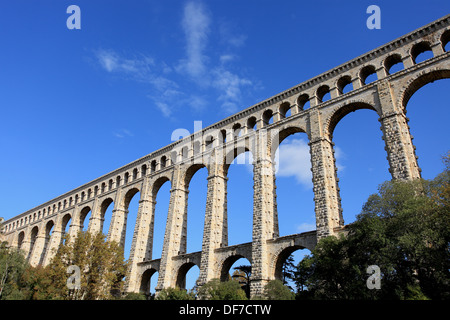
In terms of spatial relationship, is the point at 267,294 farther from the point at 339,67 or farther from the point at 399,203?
the point at 339,67

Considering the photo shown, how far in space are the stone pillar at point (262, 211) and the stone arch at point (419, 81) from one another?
35.9 ft

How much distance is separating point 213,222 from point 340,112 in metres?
13.9

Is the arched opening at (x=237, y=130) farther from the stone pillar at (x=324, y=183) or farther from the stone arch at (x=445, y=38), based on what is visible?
the stone arch at (x=445, y=38)

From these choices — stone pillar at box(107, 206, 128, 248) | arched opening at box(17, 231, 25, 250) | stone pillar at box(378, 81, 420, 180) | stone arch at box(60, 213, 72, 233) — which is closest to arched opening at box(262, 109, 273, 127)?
stone pillar at box(378, 81, 420, 180)

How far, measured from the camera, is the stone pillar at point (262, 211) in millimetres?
25469

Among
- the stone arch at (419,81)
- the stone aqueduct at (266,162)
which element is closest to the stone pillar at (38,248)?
the stone aqueduct at (266,162)

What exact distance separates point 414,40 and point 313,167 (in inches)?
444

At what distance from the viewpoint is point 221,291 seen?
24.3 metres

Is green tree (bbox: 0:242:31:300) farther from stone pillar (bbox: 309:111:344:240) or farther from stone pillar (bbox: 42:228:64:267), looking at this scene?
stone pillar (bbox: 309:111:344:240)

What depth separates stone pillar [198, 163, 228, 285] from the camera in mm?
29234

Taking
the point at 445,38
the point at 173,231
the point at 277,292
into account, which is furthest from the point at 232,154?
the point at 445,38

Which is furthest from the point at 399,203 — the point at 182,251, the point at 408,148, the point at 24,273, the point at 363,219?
the point at 24,273

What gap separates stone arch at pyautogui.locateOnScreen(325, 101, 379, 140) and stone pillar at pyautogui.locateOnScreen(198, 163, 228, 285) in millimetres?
10815

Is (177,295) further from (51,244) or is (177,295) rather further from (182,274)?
(51,244)
